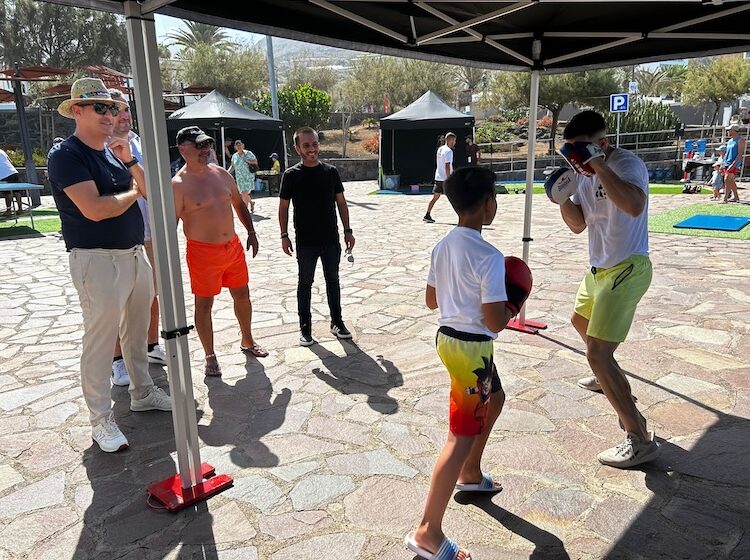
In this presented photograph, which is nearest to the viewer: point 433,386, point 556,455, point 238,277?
point 556,455

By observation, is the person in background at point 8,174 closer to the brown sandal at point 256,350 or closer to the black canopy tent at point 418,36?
the brown sandal at point 256,350

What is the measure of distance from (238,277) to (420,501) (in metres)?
2.49

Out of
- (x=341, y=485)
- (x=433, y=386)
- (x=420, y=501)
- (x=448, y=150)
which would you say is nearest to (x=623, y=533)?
(x=420, y=501)

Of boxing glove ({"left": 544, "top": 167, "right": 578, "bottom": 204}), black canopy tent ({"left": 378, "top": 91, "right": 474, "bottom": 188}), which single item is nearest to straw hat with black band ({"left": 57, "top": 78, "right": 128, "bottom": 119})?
boxing glove ({"left": 544, "top": 167, "right": 578, "bottom": 204})

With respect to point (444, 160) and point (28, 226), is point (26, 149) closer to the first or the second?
point (28, 226)

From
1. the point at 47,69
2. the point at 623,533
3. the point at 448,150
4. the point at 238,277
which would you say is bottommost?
the point at 623,533

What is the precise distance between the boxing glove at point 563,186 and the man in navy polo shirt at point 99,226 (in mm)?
2436

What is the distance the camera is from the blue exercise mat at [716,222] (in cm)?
1033

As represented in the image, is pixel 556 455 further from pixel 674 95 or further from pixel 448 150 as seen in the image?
pixel 674 95

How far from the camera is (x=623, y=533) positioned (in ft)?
8.71

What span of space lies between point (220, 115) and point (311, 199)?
1417cm

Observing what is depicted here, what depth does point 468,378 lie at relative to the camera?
2.47m

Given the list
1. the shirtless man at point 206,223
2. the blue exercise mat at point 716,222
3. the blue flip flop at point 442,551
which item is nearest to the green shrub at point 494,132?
the blue exercise mat at point 716,222

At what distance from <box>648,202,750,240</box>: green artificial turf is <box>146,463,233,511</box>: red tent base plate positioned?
373 inches
